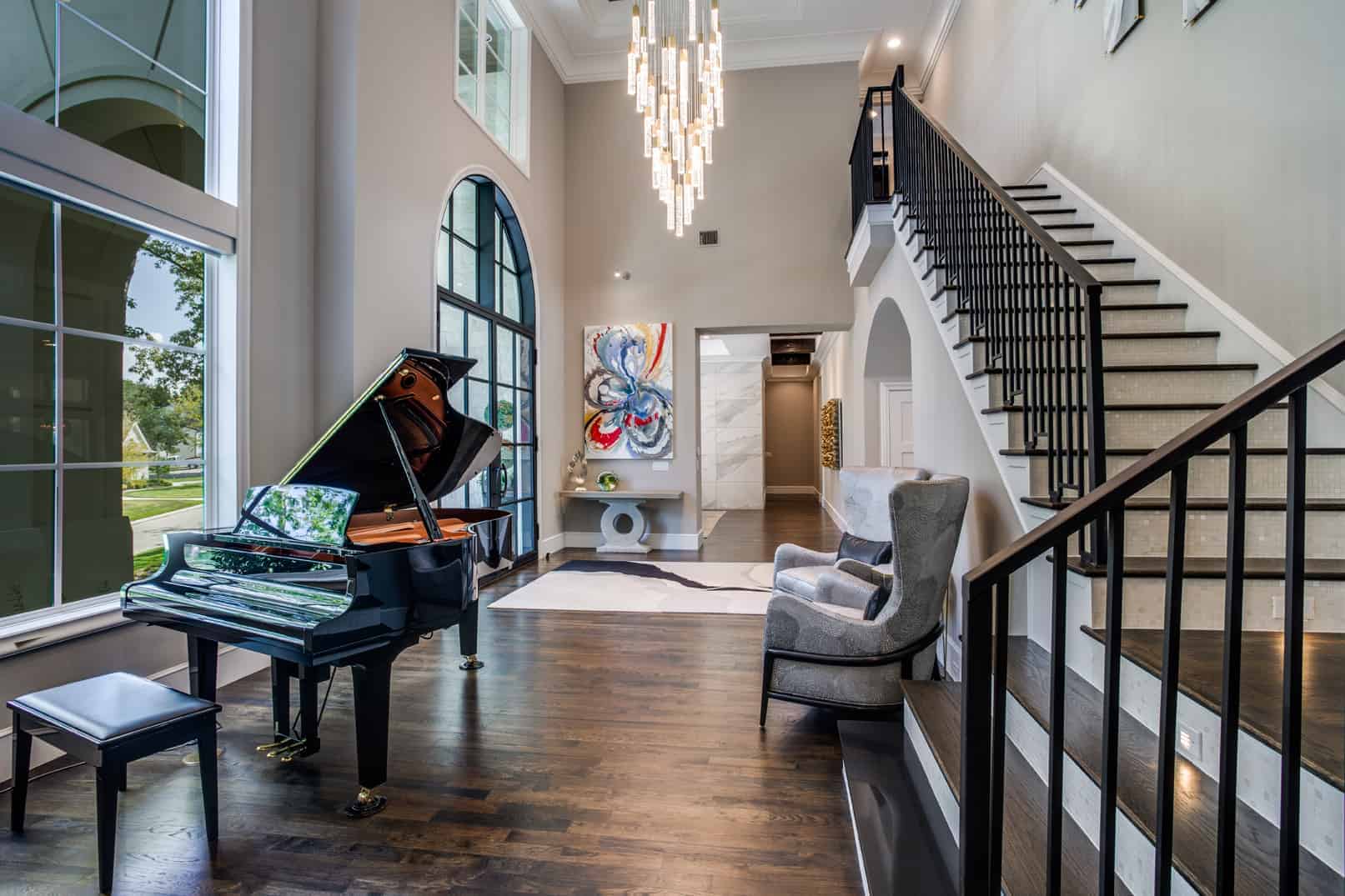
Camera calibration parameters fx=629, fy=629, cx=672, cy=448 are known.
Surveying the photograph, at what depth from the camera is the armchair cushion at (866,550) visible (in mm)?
3816

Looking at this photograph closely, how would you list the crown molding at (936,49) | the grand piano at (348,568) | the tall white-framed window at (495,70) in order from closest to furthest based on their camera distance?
1. the grand piano at (348,568)
2. the tall white-framed window at (495,70)
3. the crown molding at (936,49)

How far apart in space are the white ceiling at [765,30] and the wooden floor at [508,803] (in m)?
6.51

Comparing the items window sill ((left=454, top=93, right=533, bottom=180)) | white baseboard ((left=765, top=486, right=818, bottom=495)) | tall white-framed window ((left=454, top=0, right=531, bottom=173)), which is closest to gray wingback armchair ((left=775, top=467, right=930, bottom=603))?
window sill ((left=454, top=93, right=533, bottom=180))

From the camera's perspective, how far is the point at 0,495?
7.56 ft

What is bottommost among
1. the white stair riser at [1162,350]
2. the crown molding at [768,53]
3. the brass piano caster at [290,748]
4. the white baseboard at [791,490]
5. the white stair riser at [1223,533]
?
the brass piano caster at [290,748]

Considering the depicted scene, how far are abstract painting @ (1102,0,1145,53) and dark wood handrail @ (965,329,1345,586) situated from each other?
12.9 feet

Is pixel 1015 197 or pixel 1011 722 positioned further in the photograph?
pixel 1015 197

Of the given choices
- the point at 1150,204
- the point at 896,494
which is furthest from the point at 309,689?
the point at 1150,204

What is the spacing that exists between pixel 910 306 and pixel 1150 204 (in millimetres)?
1444

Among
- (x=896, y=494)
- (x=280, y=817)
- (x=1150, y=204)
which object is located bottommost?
(x=280, y=817)

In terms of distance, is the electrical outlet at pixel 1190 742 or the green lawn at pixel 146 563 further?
the green lawn at pixel 146 563

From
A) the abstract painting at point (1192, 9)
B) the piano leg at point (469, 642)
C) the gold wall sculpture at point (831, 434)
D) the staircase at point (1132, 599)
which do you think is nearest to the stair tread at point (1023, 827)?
the staircase at point (1132, 599)

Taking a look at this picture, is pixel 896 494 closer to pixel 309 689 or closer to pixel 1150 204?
pixel 309 689

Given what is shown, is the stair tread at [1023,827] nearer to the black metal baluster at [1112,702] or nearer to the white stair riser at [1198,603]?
the black metal baluster at [1112,702]
